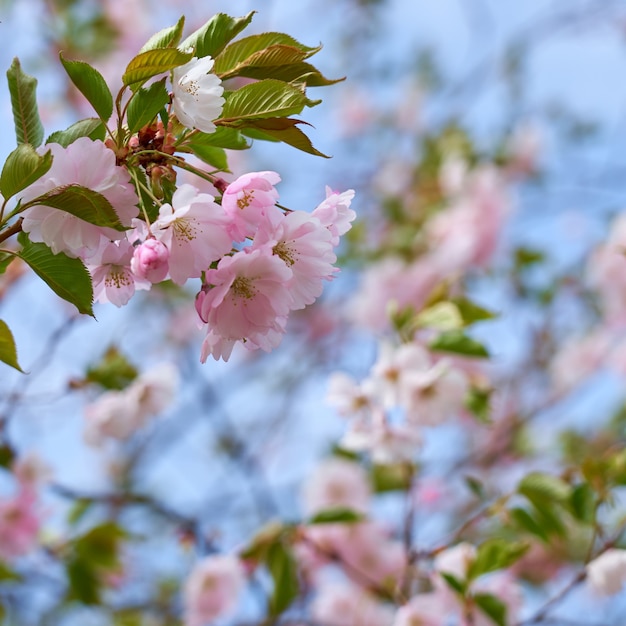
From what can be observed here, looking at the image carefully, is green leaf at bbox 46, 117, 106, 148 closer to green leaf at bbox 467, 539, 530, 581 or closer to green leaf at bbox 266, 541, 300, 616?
green leaf at bbox 467, 539, 530, 581

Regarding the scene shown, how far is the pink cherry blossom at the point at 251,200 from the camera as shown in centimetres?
62

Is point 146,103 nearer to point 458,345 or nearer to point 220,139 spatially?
point 220,139

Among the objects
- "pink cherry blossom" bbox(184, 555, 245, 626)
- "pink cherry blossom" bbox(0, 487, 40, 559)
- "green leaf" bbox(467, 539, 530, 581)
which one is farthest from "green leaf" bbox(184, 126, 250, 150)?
"pink cherry blossom" bbox(0, 487, 40, 559)

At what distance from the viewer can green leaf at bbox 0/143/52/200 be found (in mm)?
547

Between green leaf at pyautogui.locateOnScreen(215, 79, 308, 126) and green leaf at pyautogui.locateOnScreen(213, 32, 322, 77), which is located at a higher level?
green leaf at pyautogui.locateOnScreen(213, 32, 322, 77)

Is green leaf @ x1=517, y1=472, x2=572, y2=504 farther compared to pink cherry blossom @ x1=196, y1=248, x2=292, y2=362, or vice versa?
green leaf @ x1=517, y1=472, x2=572, y2=504

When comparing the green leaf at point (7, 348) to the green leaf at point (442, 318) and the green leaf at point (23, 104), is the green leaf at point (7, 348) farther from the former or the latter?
the green leaf at point (442, 318)

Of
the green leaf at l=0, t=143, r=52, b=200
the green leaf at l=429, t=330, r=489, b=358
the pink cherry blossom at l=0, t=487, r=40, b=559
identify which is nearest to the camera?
the green leaf at l=0, t=143, r=52, b=200

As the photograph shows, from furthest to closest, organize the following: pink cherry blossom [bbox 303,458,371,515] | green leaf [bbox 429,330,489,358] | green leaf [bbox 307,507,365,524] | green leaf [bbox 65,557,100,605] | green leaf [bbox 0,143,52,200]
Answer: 1. pink cherry blossom [bbox 303,458,371,515]
2. green leaf [bbox 65,557,100,605]
3. green leaf [bbox 307,507,365,524]
4. green leaf [bbox 429,330,489,358]
5. green leaf [bbox 0,143,52,200]

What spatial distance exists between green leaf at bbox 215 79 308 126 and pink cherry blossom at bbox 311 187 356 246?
0.31 feet

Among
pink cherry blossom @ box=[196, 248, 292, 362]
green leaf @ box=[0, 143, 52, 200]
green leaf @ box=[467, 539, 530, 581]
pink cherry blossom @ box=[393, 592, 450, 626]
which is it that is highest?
green leaf @ box=[0, 143, 52, 200]

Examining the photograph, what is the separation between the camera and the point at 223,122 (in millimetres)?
658

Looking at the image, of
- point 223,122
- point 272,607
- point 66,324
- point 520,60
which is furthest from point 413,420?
point 520,60

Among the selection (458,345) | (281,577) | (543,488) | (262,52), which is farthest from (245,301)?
(281,577)
